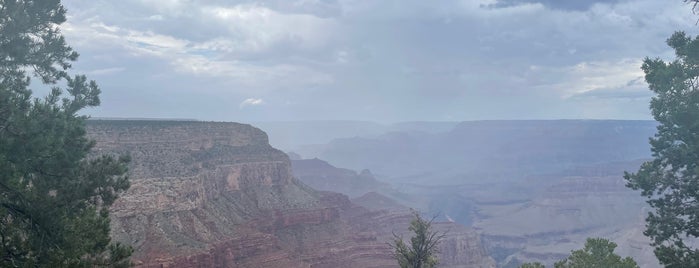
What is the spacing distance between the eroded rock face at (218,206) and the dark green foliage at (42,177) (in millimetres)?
24936

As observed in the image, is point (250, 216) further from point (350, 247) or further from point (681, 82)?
point (681, 82)

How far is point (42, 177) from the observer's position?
85.0 feet

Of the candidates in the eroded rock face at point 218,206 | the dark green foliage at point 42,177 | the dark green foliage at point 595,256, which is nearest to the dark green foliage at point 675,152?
the dark green foliage at point 595,256

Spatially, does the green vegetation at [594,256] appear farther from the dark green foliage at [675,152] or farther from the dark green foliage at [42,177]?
the dark green foliage at [42,177]

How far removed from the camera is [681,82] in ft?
106

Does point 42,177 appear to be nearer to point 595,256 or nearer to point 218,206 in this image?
point 595,256

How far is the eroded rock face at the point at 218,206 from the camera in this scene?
58.6 metres

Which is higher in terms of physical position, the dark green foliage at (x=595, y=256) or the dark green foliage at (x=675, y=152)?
the dark green foliage at (x=675, y=152)

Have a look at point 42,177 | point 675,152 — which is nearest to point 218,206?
point 42,177

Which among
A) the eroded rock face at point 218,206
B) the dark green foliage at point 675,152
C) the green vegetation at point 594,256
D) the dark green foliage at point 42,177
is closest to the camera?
the dark green foliage at point 42,177

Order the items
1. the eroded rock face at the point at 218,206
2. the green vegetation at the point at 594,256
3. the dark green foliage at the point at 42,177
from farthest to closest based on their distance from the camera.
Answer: the eroded rock face at the point at 218,206, the green vegetation at the point at 594,256, the dark green foliage at the point at 42,177

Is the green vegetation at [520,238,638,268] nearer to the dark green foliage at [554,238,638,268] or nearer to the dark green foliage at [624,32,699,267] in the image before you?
the dark green foliage at [554,238,638,268]

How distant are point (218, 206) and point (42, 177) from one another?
5207 centimetres

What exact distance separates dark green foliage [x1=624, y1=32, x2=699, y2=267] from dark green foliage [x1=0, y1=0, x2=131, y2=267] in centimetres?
2832
